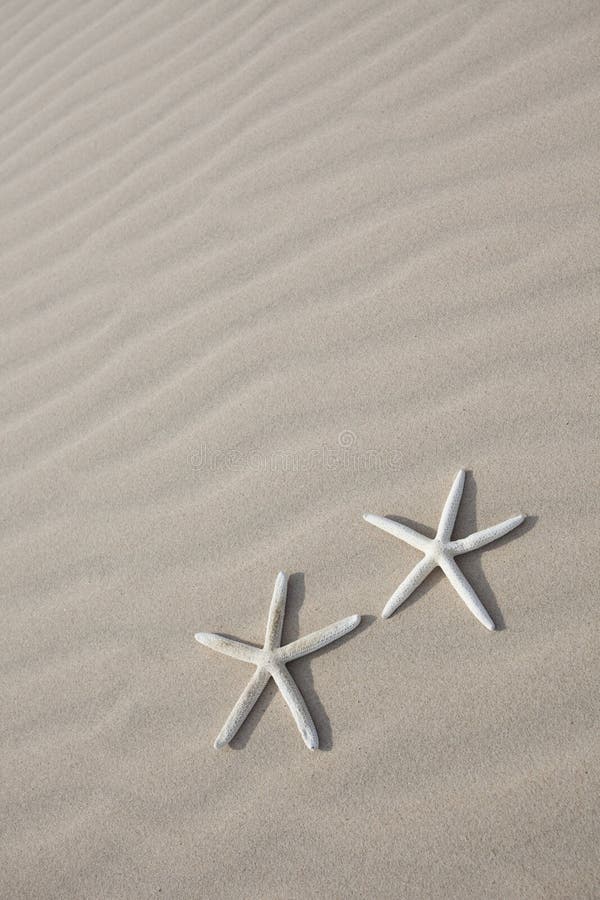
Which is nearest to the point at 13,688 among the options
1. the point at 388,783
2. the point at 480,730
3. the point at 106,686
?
the point at 106,686

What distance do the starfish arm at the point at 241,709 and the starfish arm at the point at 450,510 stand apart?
1.75ft

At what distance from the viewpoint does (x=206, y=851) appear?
174 cm

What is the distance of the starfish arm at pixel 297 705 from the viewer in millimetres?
1718

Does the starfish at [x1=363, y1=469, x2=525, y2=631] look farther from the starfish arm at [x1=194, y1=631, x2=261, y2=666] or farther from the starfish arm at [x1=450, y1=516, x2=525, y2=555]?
the starfish arm at [x1=194, y1=631, x2=261, y2=666]

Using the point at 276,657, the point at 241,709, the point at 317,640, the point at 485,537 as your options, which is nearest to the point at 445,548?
the point at 485,537

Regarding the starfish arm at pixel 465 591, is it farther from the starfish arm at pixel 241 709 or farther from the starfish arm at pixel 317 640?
the starfish arm at pixel 241 709

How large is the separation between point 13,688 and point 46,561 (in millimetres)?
354

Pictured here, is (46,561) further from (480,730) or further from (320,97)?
(320,97)

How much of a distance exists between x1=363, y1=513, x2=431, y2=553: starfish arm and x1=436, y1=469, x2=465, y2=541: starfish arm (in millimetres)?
41

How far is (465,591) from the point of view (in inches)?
69.0

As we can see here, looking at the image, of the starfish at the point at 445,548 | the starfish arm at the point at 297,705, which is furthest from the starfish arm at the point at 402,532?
the starfish arm at the point at 297,705

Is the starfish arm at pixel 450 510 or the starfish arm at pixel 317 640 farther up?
the starfish arm at pixel 450 510

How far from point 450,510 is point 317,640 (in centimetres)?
45

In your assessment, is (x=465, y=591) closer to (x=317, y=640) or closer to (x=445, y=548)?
(x=445, y=548)
